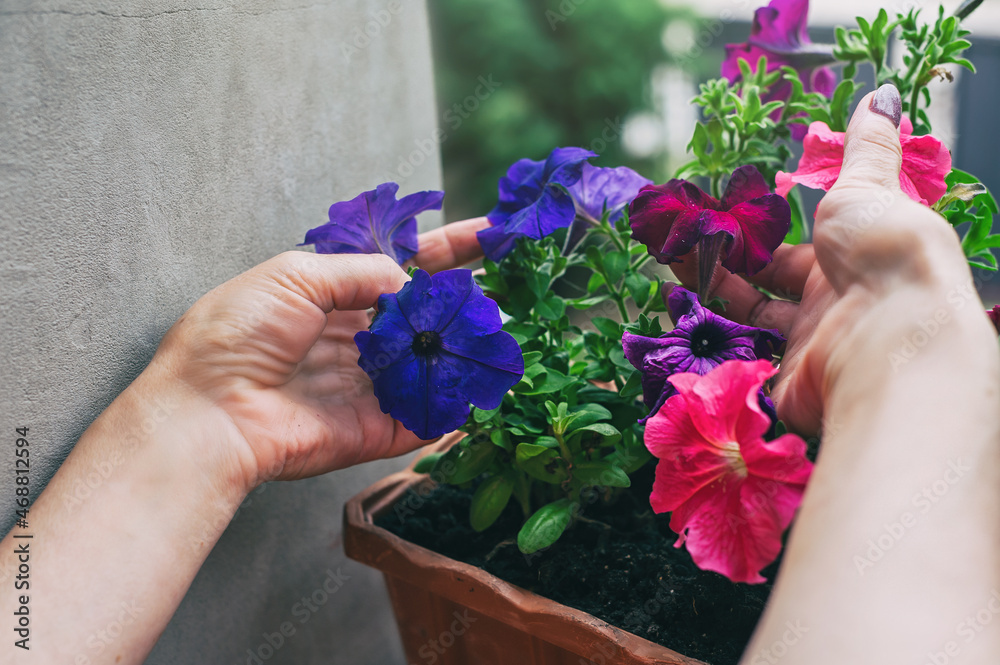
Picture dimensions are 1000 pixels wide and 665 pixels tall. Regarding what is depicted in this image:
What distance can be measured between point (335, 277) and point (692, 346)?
1.24 feet

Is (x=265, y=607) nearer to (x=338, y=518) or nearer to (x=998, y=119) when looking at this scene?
(x=338, y=518)

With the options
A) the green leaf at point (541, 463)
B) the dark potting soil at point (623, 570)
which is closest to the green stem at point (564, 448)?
the green leaf at point (541, 463)

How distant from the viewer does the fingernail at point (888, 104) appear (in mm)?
689

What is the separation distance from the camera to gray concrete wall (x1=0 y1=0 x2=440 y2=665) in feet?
2.11

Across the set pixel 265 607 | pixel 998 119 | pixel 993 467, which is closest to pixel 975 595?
pixel 993 467

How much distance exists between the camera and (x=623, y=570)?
770 millimetres

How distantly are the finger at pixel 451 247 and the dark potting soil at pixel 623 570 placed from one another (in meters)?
0.33

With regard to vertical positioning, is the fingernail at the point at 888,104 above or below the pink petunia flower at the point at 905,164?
above

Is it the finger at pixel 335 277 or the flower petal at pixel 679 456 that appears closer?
the flower petal at pixel 679 456

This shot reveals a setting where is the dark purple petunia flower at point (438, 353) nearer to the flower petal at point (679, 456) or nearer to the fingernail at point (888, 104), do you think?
the flower petal at point (679, 456)

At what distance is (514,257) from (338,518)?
1.62ft

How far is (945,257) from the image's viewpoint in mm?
544

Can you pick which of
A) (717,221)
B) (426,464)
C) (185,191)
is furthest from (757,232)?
(185,191)

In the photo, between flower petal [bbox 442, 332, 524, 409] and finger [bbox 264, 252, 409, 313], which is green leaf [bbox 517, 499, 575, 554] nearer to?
flower petal [bbox 442, 332, 524, 409]
